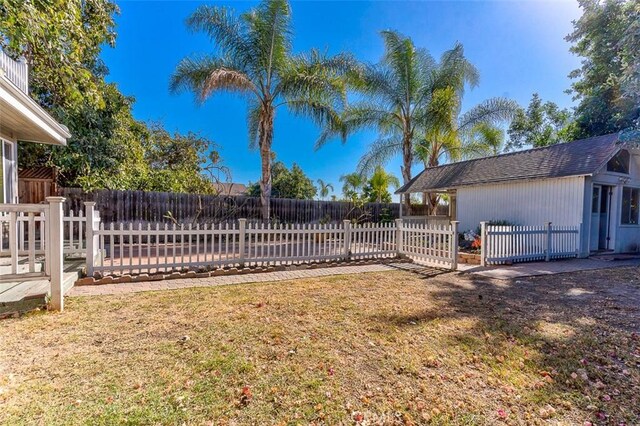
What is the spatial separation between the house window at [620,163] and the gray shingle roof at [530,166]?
91 cm

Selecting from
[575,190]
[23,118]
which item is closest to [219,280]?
[23,118]

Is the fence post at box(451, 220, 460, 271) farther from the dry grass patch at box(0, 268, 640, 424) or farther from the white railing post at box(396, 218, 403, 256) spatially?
the dry grass patch at box(0, 268, 640, 424)

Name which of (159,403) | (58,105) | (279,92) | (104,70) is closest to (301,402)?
(159,403)

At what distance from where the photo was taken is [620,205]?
1102 centimetres

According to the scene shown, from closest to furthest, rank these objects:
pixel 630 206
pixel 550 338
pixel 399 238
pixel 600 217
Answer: pixel 550 338, pixel 399 238, pixel 600 217, pixel 630 206

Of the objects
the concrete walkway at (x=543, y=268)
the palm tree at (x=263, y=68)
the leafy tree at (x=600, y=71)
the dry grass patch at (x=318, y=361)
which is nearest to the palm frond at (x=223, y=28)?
the palm tree at (x=263, y=68)

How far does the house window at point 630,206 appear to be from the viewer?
11.4 m

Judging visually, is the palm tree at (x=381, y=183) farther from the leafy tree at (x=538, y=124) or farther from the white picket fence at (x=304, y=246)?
the white picket fence at (x=304, y=246)

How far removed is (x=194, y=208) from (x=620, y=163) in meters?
16.5

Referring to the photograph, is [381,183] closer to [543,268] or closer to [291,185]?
[291,185]

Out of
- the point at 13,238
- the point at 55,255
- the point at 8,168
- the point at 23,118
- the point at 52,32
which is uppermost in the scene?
the point at 52,32

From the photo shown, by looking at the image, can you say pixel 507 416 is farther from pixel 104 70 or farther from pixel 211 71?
pixel 104 70

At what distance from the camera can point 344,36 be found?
45.6 ft

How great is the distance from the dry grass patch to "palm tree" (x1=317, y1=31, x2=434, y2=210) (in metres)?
12.2
